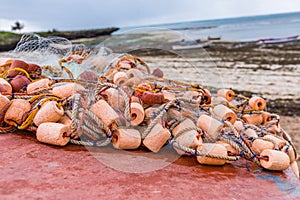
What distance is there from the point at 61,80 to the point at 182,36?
2.99 ft

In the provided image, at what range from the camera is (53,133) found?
1.61m

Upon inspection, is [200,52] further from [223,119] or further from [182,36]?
[223,119]

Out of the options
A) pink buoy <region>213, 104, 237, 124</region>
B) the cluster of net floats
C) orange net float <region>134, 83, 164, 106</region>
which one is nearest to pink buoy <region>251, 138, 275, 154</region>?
the cluster of net floats

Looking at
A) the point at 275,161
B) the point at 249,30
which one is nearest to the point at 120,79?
the point at 275,161

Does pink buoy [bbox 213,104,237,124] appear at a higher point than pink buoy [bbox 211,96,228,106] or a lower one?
lower

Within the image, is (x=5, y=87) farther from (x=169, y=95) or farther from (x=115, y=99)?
(x=169, y=95)

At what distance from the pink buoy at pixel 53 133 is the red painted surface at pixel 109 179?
3 centimetres

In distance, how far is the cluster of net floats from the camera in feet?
5.36

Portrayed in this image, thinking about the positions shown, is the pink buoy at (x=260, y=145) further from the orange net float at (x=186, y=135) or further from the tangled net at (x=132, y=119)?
the orange net float at (x=186, y=135)

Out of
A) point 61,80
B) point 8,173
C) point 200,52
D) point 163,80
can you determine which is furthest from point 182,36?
point 8,173

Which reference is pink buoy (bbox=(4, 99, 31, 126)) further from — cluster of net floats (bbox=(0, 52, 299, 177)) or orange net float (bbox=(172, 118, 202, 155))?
orange net float (bbox=(172, 118, 202, 155))

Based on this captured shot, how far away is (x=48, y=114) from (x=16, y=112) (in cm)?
22

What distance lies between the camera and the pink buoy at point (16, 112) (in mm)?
1773

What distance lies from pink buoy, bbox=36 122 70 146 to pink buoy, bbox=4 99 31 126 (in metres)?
0.21
